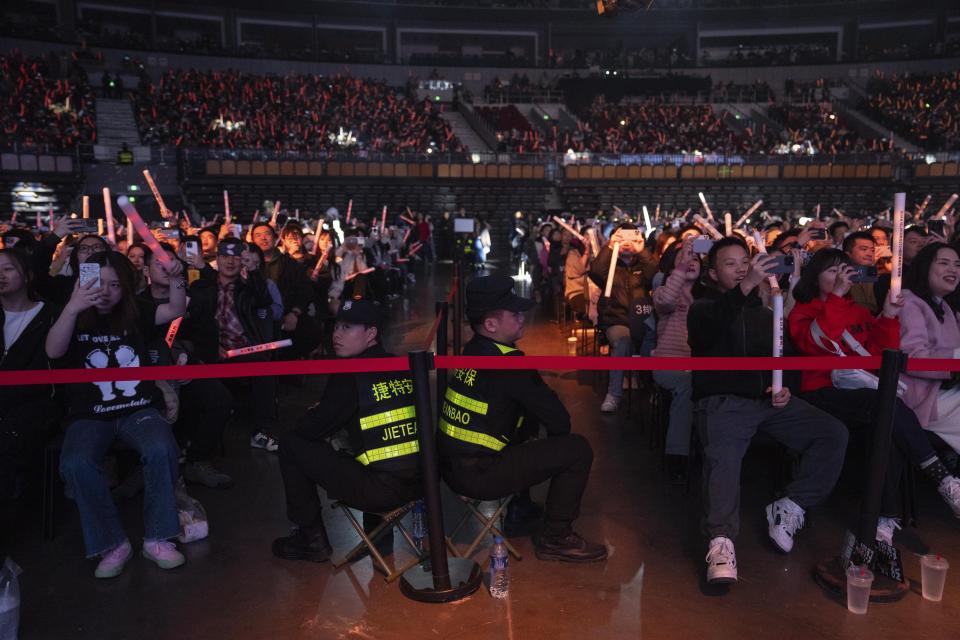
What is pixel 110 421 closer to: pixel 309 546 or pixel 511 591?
pixel 309 546

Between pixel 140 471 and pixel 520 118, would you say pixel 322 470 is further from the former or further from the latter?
pixel 520 118

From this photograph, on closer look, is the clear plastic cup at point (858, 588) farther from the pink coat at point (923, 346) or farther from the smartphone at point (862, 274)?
the smartphone at point (862, 274)

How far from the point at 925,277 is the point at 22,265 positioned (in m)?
4.92

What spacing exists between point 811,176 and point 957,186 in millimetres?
4665

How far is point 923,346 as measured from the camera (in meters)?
4.03

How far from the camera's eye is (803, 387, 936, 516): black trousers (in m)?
3.73

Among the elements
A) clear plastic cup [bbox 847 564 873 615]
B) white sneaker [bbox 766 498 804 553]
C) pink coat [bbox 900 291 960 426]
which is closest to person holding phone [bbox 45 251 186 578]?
white sneaker [bbox 766 498 804 553]

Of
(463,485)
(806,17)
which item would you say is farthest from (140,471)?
(806,17)

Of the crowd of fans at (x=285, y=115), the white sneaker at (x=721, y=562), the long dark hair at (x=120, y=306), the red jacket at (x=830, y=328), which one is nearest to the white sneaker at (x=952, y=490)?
the red jacket at (x=830, y=328)

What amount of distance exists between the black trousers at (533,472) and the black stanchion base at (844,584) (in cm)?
115

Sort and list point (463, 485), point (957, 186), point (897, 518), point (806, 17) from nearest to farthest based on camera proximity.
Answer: point (463, 485), point (897, 518), point (957, 186), point (806, 17)

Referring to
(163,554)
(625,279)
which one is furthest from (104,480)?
(625,279)

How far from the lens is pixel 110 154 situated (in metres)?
22.2

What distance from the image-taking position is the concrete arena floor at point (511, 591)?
10.1 feet
